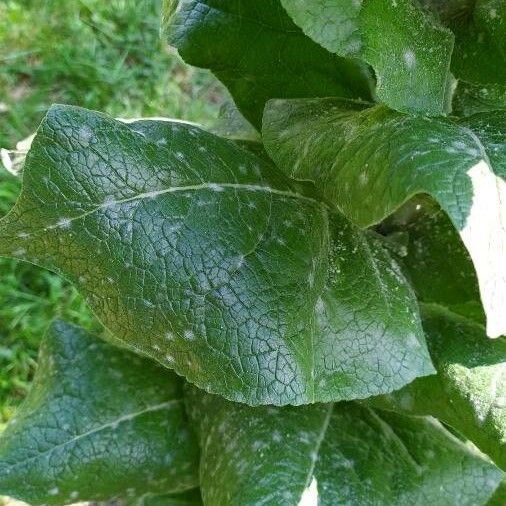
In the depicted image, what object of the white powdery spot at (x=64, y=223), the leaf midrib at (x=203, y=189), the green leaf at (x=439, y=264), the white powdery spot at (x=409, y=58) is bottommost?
the green leaf at (x=439, y=264)

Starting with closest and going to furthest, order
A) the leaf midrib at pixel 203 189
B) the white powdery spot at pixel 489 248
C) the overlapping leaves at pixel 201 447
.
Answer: the white powdery spot at pixel 489 248
the leaf midrib at pixel 203 189
the overlapping leaves at pixel 201 447

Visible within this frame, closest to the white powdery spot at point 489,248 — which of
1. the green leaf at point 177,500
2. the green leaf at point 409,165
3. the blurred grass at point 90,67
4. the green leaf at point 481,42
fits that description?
the green leaf at point 409,165

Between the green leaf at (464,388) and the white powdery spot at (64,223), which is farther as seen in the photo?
the green leaf at (464,388)

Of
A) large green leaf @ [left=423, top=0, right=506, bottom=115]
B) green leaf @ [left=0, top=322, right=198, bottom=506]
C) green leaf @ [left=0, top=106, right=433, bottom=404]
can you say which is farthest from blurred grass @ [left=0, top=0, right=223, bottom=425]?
large green leaf @ [left=423, top=0, right=506, bottom=115]

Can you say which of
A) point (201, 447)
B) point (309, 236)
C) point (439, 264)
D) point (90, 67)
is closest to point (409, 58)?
point (309, 236)

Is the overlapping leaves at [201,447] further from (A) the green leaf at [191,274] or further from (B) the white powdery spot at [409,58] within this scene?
(B) the white powdery spot at [409,58]

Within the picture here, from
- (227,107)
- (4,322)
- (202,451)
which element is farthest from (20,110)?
(202,451)

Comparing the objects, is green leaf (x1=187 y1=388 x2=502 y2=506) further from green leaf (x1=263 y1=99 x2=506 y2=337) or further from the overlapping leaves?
green leaf (x1=263 y1=99 x2=506 y2=337)

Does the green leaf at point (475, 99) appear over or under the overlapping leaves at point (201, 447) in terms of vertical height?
over
